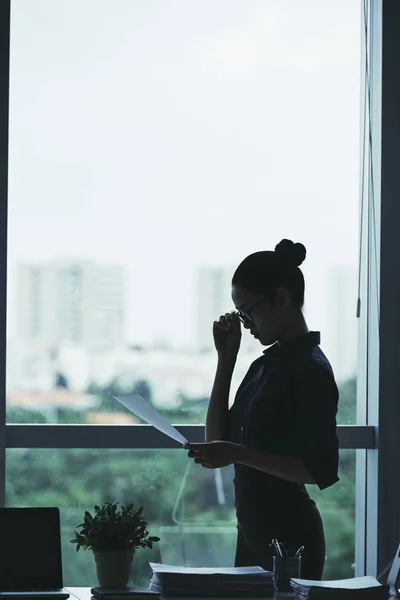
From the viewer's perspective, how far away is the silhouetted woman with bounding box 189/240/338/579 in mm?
2617

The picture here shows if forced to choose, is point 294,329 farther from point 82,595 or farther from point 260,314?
point 82,595

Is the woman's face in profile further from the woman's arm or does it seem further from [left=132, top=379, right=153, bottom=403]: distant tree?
[left=132, top=379, right=153, bottom=403]: distant tree

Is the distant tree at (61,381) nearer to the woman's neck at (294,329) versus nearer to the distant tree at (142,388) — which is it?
the distant tree at (142,388)

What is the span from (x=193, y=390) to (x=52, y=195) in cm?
101

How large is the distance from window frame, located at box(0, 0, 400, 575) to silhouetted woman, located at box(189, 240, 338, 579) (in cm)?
87

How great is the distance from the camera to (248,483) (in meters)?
2.77

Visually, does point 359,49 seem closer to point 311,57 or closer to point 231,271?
point 311,57

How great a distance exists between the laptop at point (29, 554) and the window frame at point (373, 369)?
Answer: 119 centimetres

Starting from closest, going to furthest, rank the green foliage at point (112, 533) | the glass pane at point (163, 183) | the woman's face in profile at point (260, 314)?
the green foliage at point (112, 533), the woman's face in profile at point (260, 314), the glass pane at point (163, 183)

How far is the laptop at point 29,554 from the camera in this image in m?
2.36

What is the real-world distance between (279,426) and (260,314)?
14.4 inches

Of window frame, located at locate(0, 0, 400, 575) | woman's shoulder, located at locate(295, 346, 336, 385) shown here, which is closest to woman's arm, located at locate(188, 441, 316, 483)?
woman's shoulder, located at locate(295, 346, 336, 385)

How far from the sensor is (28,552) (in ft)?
7.86

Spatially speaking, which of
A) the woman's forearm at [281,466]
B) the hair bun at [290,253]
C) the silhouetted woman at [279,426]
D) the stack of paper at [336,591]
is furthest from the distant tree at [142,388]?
the stack of paper at [336,591]
